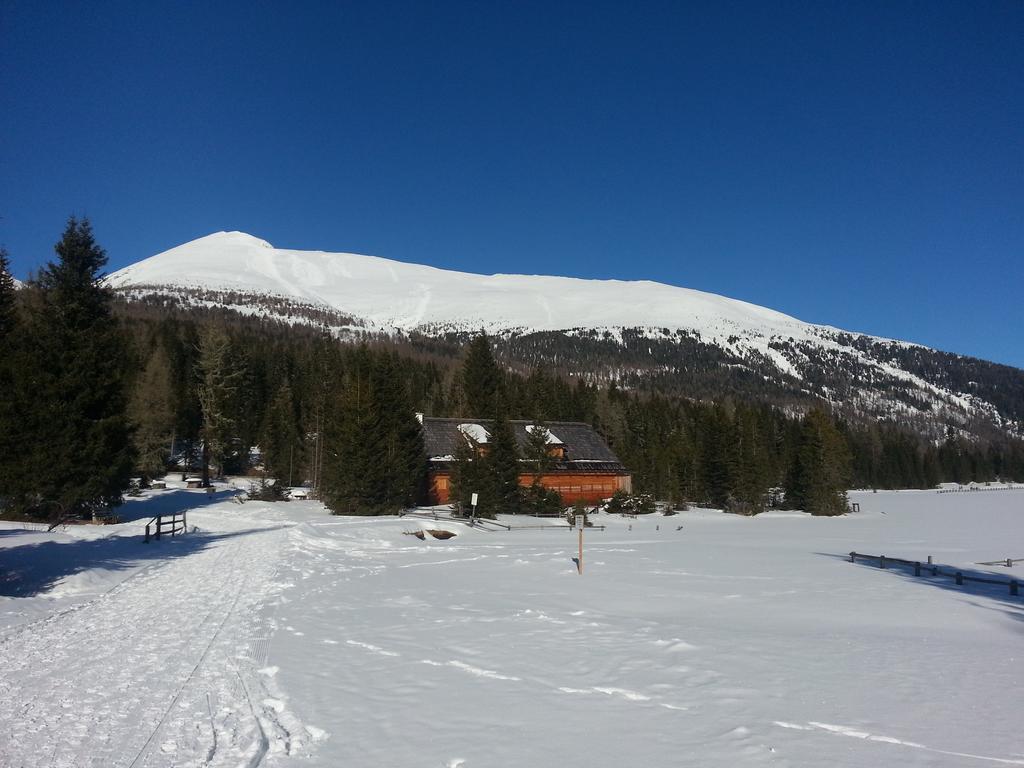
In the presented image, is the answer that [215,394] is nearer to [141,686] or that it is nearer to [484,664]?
[141,686]

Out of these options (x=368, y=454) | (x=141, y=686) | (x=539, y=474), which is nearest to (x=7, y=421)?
(x=368, y=454)

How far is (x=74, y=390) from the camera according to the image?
93.5 ft

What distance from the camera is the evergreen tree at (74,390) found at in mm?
27297

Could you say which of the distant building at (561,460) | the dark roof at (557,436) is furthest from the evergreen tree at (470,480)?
the dark roof at (557,436)

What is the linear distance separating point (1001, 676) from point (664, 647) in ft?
17.0

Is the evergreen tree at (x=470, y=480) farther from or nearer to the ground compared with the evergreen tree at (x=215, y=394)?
nearer to the ground

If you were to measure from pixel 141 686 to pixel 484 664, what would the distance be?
4.79 m

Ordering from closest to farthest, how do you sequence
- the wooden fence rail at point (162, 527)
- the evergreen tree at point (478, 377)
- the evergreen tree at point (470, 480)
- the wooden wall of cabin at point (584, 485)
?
the wooden fence rail at point (162, 527)
the evergreen tree at point (470, 480)
the wooden wall of cabin at point (584, 485)
the evergreen tree at point (478, 377)

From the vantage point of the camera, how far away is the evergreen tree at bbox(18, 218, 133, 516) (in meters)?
27.3

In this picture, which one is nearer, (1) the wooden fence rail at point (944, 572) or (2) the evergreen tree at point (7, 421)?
(1) the wooden fence rail at point (944, 572)

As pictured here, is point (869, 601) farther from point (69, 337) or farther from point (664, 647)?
point (69, 337)

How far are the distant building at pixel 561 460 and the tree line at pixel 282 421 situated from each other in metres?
4.28

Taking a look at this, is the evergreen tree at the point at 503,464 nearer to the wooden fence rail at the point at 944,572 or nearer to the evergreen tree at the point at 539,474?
the evergreen tree at the point at 539,474

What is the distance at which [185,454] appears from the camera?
70875 mm
